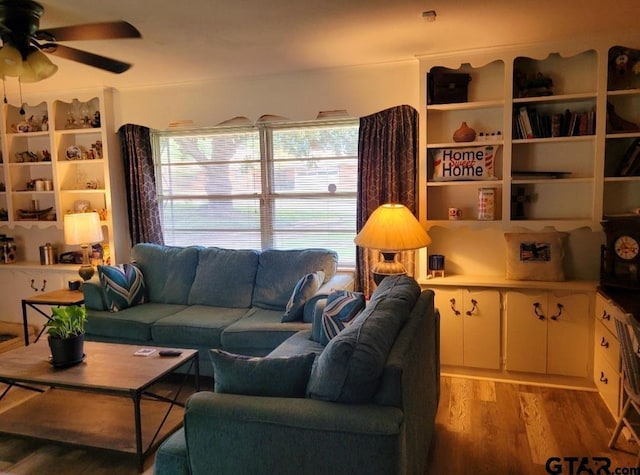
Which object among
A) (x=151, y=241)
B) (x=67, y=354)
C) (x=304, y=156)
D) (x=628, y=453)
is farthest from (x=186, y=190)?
(x=628, y=453)

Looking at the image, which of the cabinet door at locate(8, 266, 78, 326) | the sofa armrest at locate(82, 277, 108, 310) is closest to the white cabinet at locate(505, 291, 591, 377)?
the sofa armrest at locate(82, 277, 108, 310)

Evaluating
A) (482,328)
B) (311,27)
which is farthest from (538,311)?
(311,27)

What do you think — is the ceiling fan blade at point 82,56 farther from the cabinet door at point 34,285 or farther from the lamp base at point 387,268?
the cabinet door at point 34,285

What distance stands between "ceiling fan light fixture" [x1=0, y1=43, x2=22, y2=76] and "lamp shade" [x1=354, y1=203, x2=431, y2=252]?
86.7 inches

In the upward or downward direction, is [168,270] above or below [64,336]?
above

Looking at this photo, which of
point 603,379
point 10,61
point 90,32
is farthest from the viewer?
point 603,379

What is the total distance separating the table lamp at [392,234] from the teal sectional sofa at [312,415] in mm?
1254

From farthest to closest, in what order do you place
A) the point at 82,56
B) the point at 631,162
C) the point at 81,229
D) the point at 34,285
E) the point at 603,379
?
the point at 34,285 → the point at 81,229 → the point at 631,162 → the point at 603,379 → the point at 82,56

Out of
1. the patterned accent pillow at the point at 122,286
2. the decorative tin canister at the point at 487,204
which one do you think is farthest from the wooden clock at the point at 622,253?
the patterned accent pillow at the point at 122,286

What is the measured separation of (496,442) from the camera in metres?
2.67

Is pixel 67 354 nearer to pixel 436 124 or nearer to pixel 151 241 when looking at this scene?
pixel 151 241

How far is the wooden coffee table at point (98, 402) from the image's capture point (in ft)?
8.23

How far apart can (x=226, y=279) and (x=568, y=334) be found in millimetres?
2614

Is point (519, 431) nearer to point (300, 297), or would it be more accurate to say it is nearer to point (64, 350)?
point (300, 297)
